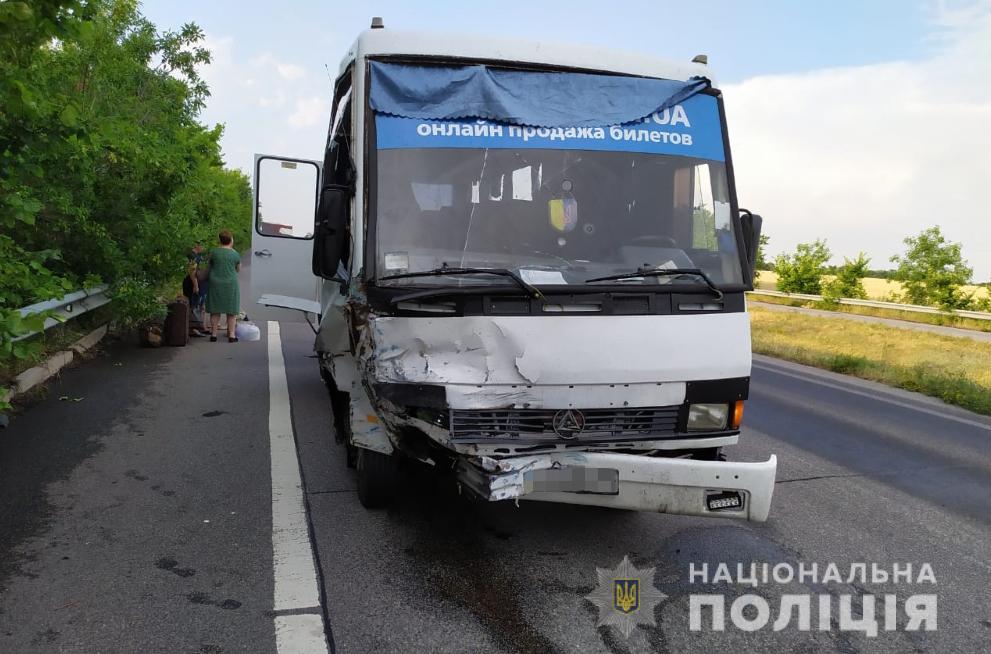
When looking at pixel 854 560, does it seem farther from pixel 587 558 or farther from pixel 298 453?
pixel 298 453

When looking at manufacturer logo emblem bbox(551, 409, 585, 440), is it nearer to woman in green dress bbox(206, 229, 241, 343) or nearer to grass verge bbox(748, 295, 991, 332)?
woman in green dress bbox(206, 229, 241, 343)

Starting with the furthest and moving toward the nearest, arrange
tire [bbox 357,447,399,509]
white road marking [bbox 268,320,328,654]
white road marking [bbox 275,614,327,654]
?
tire [bbox 357,447,399,509], white road marking [bbox 268,320,328,654], white road marking [bbox 275,614,327,654]

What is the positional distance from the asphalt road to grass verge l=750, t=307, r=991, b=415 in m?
4.64

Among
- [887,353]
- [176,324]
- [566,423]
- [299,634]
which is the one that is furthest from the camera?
[887,353]

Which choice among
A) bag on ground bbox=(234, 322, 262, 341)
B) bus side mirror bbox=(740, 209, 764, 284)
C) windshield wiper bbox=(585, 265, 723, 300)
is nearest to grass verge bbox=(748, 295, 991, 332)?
bag on ground bbox=(234, 322, 262, 341)

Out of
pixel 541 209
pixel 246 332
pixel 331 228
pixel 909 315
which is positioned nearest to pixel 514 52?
pixel 541 209

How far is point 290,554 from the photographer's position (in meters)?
4.14

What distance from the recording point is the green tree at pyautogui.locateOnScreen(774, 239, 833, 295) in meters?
52.6

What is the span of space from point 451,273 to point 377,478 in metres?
1.41

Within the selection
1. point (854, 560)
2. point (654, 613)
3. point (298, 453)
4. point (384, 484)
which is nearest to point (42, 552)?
point (384, 484)

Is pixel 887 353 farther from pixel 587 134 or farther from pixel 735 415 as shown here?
pixel 587 134

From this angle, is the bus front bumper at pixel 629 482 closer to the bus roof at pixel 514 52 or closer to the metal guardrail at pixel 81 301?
the bus roof at pixel 514 52

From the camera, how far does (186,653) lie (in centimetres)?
314

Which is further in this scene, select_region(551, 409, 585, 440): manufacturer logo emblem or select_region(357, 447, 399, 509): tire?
select_region(357, 447, 399, 509): tire
